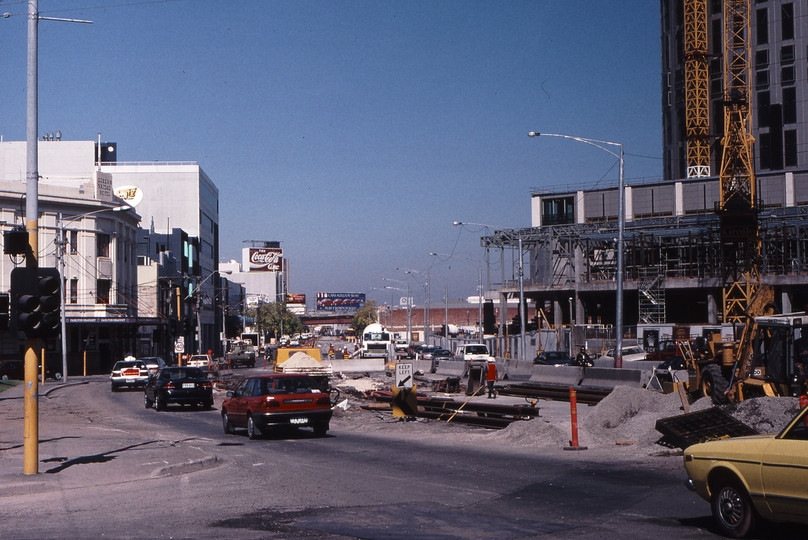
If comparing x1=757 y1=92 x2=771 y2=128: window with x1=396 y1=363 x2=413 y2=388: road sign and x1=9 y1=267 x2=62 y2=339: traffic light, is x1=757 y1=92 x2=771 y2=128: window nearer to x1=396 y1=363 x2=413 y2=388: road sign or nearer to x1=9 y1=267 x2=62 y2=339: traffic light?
x1=396 y1=363 x2=413 y2=388: road sign

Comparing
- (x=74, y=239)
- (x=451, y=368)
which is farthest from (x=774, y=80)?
(x=74, y=239)

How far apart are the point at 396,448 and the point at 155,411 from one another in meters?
16.5

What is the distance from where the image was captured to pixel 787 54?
96.6 meters

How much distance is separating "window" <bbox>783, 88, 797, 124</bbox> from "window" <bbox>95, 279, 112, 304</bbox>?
224ft

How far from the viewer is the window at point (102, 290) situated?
7669 cm

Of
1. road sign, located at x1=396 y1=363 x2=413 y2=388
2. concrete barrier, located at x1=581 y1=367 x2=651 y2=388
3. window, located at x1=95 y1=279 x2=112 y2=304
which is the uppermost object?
window, located at x1=95 y1=279 x2=112 y2=304

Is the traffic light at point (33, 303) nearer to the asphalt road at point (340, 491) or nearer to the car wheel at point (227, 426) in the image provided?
the asphalt road at point (340, 491)

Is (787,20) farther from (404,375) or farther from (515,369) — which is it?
(404,375)

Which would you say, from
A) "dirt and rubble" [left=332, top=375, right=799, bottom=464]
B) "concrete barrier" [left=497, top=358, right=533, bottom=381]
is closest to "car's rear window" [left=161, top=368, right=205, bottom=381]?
"dirt and rubble" [left=332, top=375, right=799, bottom=464]

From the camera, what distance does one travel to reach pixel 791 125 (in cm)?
9738

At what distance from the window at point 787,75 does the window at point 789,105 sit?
32.6 inches

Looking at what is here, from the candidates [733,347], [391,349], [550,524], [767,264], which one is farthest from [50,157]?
[550,524]

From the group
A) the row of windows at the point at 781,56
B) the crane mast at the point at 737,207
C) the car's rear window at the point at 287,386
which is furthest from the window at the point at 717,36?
the car's rear window at the point at 287,386

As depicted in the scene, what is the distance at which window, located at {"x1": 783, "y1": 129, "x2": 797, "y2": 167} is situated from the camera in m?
97.1
